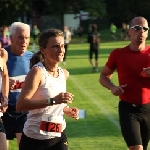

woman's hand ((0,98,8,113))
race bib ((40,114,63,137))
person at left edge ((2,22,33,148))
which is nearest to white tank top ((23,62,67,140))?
race bib ((40,114,63,137))

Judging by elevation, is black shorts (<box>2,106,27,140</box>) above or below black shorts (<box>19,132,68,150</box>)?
below

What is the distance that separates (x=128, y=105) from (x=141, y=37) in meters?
0.80

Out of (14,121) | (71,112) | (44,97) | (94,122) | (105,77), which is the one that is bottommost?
(94,122)

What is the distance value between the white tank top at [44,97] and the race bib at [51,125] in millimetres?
33

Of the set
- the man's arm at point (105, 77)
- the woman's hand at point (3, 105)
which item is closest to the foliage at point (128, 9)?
the man's arm at point (105, 77)

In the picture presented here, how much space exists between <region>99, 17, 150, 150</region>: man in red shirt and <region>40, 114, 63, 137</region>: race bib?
1.15 metres

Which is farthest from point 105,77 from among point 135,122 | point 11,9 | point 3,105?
point 11,9

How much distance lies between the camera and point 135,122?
23.4ft

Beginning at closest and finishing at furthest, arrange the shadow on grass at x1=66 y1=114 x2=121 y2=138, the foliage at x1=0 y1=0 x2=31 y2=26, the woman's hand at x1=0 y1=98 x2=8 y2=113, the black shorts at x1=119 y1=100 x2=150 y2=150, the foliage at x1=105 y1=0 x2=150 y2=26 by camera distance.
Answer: the black shorts at x1=119 y1=100 x2=150 y2=150 < the woman's hand at x1=0 y1=98 x2=8 y2=113 < the shadow on grass at x1=66 y1=114 x2=121 y2=138 < the foliage at x1=0 y1=0 x2=31 y2=26 < the foliage at x1=105 y1=0 x2=150 y2=26

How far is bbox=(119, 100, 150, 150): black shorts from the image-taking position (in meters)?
7.05

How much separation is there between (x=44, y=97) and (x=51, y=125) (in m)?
0.30

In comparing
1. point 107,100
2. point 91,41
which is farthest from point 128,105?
point 91,41

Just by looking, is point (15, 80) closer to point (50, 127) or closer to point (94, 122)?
point (50, 127)

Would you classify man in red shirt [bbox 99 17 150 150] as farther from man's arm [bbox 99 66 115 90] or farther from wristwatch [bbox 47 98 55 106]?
wristwatch [bbox 47 98 55 106]
